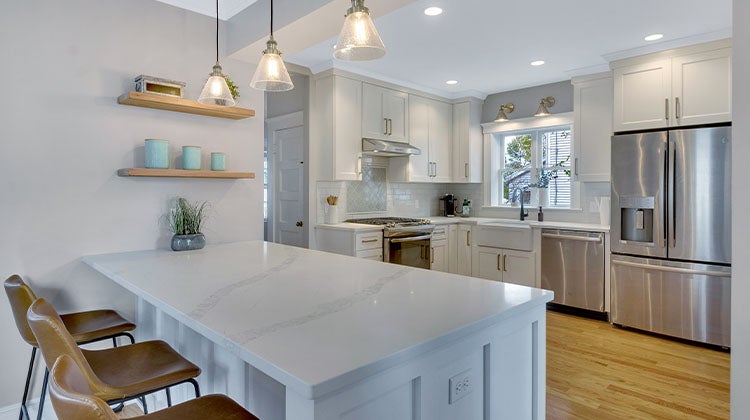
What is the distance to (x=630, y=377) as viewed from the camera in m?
2.83

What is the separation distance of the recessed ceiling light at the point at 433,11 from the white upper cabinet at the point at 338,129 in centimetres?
139

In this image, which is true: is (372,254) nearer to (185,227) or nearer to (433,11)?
(185,227)

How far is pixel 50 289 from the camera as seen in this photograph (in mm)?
2270

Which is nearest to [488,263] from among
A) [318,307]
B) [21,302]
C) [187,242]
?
[187,242]

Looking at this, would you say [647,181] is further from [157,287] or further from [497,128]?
[157,287]

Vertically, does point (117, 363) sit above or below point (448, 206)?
below

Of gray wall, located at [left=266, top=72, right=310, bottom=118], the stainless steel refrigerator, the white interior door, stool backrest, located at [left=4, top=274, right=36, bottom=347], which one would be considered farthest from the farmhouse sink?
stool backrest, located at [left=4, top=274, right=36, bottom=347]

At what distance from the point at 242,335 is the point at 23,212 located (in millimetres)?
1860

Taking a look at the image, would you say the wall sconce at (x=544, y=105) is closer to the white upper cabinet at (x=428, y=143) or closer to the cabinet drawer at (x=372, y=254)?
the white upper cabinet at (x=428, y=143)

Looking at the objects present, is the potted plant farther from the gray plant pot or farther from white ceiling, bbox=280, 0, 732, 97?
white ceiling, bbox=280, 0, 732, 97

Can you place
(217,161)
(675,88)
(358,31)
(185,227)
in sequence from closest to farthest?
1. (358,31)
2. (185,227)
3. (217,161)
4. (675,88)

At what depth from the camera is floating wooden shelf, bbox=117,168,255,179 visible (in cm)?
236

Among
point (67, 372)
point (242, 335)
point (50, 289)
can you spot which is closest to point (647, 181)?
point (242, 335)

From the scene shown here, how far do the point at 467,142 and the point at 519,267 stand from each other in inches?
68.8
